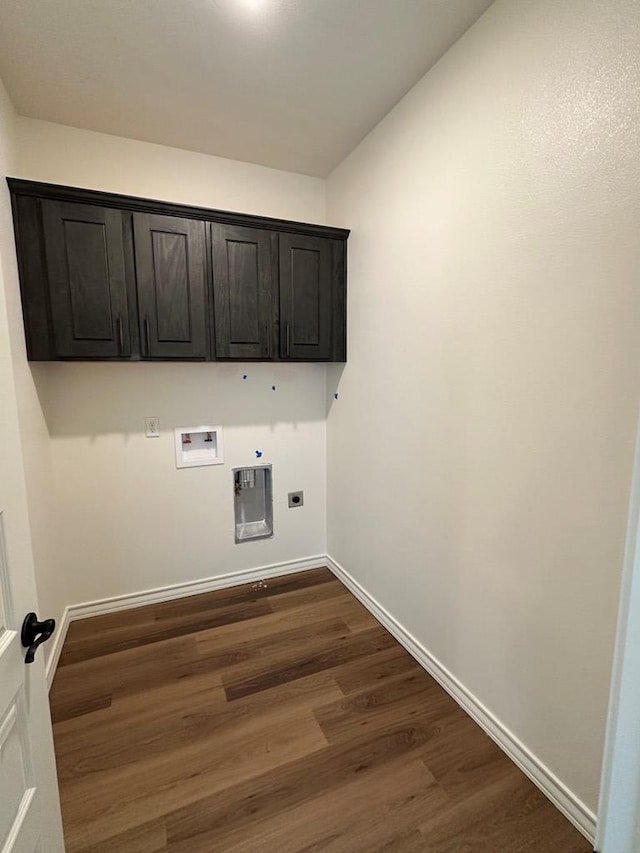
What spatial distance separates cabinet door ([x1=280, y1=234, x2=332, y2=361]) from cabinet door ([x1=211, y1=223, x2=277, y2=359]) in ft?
0.25

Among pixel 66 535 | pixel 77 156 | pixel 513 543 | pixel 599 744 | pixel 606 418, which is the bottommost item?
pixel 599 744

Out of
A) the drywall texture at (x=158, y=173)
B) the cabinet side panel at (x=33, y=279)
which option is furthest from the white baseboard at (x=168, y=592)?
the drywall texture at (x=158, y=173)

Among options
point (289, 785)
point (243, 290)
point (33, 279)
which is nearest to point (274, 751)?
point (289, 785)

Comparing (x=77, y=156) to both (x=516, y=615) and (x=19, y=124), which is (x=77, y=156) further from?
(x=516, y=615)

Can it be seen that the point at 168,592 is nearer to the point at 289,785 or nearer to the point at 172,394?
the point at 172,394

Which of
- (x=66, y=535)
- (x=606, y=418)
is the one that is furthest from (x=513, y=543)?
(x=66, y=535)

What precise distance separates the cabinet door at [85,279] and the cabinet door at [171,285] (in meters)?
0.10

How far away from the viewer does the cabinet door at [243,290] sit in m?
2.23

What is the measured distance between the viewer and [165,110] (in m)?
1.97

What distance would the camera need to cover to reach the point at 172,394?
2.50 m

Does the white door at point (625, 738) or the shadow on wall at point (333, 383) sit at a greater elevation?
the shadow on wall at point (333, 383)

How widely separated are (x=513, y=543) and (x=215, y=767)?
1467mm

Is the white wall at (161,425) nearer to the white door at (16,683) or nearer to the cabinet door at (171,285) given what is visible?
the cabinet door at (171,285)

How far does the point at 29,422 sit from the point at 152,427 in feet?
2.38
